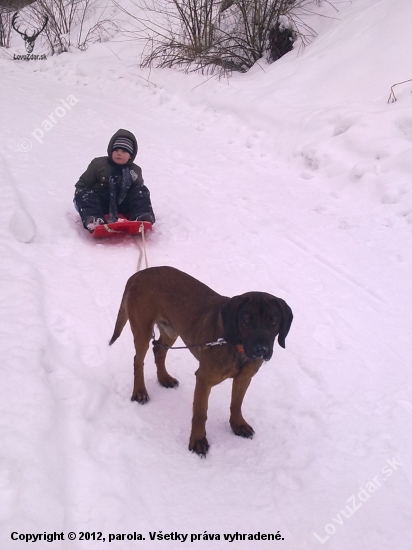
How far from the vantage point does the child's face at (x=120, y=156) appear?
5.39 meters

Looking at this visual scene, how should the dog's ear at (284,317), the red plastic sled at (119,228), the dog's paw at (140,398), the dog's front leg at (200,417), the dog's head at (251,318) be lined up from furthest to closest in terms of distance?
the red plastic sled at (119,228) < the dog's paw at (140,398) < the dog's front leg at (200,417) < the dog's ear at (284,317) < the dog's head at (251,318)

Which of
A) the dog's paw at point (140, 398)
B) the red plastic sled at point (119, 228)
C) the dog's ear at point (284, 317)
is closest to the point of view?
the dog's ear at point (284, 317)

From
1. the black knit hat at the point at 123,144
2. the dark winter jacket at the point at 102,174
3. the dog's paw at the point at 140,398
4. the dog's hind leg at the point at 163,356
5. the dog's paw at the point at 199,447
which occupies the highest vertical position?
the black knit hat at the point at 123,144

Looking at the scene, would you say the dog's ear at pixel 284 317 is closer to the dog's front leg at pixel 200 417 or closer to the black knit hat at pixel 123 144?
the dog's front leg at pixel 200 417

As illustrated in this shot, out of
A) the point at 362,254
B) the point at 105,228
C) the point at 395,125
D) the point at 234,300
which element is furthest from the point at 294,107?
the point at 234,300

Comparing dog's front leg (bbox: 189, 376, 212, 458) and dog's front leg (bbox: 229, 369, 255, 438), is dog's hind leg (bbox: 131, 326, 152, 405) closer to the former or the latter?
dog's front leg (bbox: 189, 376, 212, 458)

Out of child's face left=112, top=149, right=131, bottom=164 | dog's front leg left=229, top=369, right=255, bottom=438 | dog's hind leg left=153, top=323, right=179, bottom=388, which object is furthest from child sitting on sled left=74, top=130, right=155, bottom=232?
dog's front leg left=229, top=369, right=255, bottom=438

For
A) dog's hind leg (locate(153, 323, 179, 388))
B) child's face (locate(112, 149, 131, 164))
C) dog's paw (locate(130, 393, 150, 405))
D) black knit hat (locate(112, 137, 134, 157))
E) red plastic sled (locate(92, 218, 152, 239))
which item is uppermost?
black knit hat (locate(112, 137, 134, 157))

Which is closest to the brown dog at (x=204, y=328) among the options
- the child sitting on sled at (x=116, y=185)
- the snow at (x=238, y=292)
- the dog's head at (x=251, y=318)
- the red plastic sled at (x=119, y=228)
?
the dog's head at (x=251, y=318)

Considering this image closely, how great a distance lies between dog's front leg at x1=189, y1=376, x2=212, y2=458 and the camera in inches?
105

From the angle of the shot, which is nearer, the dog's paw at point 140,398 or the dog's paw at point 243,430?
the dog's paw at point 243,430

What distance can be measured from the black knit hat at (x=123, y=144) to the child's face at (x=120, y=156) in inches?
1.4

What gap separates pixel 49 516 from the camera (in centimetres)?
212

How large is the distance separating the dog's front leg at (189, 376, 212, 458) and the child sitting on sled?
9.86 feet
